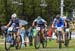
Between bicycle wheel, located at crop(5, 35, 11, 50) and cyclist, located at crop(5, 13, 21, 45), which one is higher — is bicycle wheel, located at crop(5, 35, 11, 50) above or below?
below

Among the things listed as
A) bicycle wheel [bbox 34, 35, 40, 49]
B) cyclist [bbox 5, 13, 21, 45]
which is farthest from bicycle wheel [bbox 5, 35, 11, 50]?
bicycle wheel [bbox 34, 35, 40, 49]

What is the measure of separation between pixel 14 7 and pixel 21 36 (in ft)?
65.6

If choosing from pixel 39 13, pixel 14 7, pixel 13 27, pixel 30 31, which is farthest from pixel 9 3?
pixel 13 27

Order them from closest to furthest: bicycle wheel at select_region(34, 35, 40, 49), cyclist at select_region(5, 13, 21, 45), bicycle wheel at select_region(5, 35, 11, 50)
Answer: bicycle wheel at select_region(5, 35, 11, 50)
cyclist at select_region(5, 13, 21, 45)
bicycle wheel at select_region(34, 35, 40, 49)

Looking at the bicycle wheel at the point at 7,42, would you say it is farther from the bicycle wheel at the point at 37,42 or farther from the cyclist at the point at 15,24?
the bicycle wheel at the point at 37,42

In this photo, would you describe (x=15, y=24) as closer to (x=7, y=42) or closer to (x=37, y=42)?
(x=7, y=42)

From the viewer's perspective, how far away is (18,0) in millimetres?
40094

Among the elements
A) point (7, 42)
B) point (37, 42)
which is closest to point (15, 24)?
point (7, 42)

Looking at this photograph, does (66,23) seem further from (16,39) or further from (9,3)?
(9,3)

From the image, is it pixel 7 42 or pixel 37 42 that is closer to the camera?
pixel 7 42

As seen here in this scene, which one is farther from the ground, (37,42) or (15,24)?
(15,24)

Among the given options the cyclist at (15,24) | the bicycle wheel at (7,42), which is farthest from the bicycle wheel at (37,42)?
the bicycle wheel at (7,42)

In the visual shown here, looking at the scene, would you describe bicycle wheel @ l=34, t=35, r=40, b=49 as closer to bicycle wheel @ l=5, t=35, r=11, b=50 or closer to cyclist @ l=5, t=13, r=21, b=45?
cyclist @ l=5, t=13, r=21, b=45

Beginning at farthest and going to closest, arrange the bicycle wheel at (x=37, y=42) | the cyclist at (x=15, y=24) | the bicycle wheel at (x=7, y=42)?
the bicycle wheel at (x=37, y=42) < the cyclist at (x=15, y=24) < the bicycle wheel at (x=7, y=42)
